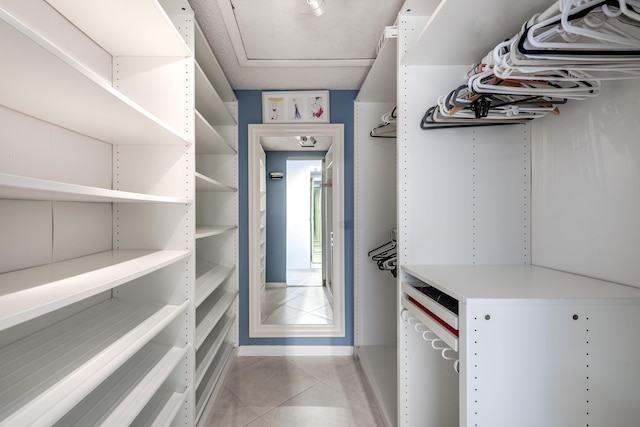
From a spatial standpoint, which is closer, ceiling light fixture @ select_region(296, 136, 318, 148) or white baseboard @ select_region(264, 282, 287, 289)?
ceiling light fixture @ select_region(296, 136, 318, 148)

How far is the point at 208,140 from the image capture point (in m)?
1.91

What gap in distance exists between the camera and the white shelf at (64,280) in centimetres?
57

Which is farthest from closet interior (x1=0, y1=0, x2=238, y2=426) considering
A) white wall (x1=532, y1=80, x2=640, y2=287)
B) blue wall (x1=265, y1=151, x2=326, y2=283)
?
blue wall (x1=265, y1=151, x2=326, y2=283)

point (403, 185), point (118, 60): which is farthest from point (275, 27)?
point (403, 185)

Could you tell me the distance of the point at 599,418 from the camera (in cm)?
79

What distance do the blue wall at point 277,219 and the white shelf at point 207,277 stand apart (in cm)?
145

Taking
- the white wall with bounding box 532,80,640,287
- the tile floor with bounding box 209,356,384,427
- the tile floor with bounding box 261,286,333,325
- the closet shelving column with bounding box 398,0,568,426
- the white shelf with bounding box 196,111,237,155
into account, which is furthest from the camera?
the tile floor with bounding box 261,286,333,325

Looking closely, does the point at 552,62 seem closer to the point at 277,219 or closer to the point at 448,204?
the point at 448,204

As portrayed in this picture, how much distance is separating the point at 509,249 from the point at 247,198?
1.93 metres

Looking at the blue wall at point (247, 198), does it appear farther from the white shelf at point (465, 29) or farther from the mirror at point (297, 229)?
the white shelf at point (465, 29)

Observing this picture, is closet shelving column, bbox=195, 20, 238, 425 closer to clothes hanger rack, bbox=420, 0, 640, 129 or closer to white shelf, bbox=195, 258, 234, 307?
white shelf, bbox=195, 258, 234, 307

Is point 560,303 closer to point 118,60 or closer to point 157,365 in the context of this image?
point 157,365

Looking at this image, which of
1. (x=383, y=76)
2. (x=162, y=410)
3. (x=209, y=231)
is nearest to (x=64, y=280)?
(x=162, y=410)

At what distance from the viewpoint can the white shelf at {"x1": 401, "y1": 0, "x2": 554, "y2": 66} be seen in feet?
3.12
